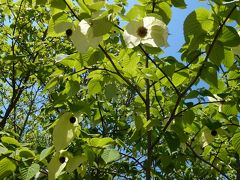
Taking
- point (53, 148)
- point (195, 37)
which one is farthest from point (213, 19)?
point (53, 148)

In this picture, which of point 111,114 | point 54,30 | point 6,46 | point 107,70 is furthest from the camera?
point 6,46

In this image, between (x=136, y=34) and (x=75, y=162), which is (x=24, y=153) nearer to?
(x=75, y=162)

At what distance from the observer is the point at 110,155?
191cm

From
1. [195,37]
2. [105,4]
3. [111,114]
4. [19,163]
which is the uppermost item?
[111,114]

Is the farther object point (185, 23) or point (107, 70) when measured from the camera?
point (107, 70)

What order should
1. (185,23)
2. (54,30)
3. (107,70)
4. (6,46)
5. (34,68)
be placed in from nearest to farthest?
(185,23)
(54,30)
(107,70)
(34,68)
(6,46)

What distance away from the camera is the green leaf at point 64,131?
1.97m

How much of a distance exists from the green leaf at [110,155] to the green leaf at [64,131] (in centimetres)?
20

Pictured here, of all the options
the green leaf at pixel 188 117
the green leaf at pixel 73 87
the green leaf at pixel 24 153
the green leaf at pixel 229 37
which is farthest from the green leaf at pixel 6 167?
the green leaf at pixel 229 37

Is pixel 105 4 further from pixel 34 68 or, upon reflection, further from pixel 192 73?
pixel 34 68

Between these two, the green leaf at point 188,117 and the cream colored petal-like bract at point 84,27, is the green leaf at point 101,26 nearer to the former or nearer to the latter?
the cream colored petal-like bract at point 84,27

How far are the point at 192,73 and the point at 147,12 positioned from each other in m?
0.46

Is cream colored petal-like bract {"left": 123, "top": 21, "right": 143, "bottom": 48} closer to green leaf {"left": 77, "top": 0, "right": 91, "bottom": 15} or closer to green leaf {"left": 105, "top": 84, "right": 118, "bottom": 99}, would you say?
green leaf {"left": 77, "top": 0, "right": 91, "bottom": 15}

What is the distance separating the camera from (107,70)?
6.71 ft
